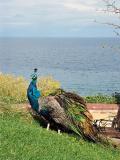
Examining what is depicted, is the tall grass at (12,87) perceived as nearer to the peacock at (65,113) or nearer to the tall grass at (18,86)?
the tall grass at (18,86)

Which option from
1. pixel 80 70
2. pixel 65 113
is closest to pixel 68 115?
pixel 65 113

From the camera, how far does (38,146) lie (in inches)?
432

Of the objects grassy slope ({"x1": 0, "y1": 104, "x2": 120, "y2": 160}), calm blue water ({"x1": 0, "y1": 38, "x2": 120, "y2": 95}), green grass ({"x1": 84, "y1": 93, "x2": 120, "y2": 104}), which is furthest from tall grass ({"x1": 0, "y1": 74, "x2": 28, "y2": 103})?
Answer: grassy slope ({"x1": 0, "y1": 104, "x2": 120, "y2": 160})

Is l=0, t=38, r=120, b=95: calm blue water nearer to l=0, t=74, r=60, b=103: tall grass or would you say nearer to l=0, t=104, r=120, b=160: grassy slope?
l=0, t=74, r=60, b=103: tall grass

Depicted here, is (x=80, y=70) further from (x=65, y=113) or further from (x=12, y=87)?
(x=65, y=113)

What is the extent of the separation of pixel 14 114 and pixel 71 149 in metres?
3.24

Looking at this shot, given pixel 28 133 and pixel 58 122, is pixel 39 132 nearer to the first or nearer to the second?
pixel 28 133

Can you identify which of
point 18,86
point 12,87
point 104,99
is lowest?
point 104,99

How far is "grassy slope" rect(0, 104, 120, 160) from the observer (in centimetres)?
1012

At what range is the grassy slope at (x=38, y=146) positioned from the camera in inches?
398

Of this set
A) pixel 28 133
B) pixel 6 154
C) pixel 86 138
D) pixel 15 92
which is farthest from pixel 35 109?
pixel 15 92

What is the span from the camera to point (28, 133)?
39.1 ft

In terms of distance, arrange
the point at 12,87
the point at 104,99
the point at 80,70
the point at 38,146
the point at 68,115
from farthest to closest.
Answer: the point at 80,70
the point at 104,99
the point at 12,87
the point at 68,115
the point at 38,146

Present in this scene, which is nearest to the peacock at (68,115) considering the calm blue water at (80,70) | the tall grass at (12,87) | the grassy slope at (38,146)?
the grassy slope at (38,146)
